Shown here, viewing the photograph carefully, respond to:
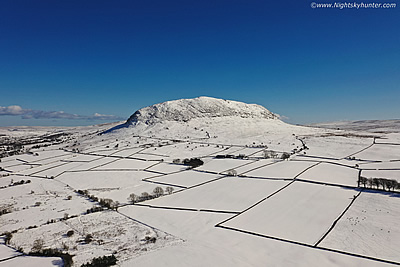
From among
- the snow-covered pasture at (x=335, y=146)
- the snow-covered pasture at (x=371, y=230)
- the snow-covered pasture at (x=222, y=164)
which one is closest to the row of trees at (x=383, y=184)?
the snow-covered pasture at (x=371, y=230)

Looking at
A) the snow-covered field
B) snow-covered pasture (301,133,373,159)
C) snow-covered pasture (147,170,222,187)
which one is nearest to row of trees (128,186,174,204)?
the snow-covered field

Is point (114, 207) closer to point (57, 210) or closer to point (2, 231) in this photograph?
point (57, 210)

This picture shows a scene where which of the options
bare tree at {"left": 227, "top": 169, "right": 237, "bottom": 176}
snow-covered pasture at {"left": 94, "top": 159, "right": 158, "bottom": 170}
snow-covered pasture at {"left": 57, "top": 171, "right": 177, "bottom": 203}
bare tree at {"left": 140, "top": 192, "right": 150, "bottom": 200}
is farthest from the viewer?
snow-covered pasture at {"left": 94, "top": 159, "right": 158, "bottom": 170}

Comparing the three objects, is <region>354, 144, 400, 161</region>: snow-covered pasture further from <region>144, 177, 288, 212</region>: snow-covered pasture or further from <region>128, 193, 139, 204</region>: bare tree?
<region>128, 193, 139, 204</region>: bare tree

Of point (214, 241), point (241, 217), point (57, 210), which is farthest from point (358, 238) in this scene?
point (57, 210)

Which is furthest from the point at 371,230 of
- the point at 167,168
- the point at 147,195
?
the point at 167,168

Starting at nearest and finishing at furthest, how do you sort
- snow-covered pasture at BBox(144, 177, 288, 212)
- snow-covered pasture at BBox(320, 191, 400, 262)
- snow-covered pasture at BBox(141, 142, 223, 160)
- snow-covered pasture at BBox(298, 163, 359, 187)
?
1. snow-covered pasture at BBox(320, 191, 400, 262)
2. snow-covered pasture at BBox(144, 177, 288, 212)
3. snow-covered pasture at BBox(298, 163, 359, 187)
4. snow-covered pasture at BBox(141, 142, 223, 160)

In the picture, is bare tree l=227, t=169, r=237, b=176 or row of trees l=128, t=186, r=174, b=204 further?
bare tree l=227, t=169, r=237, b=176
